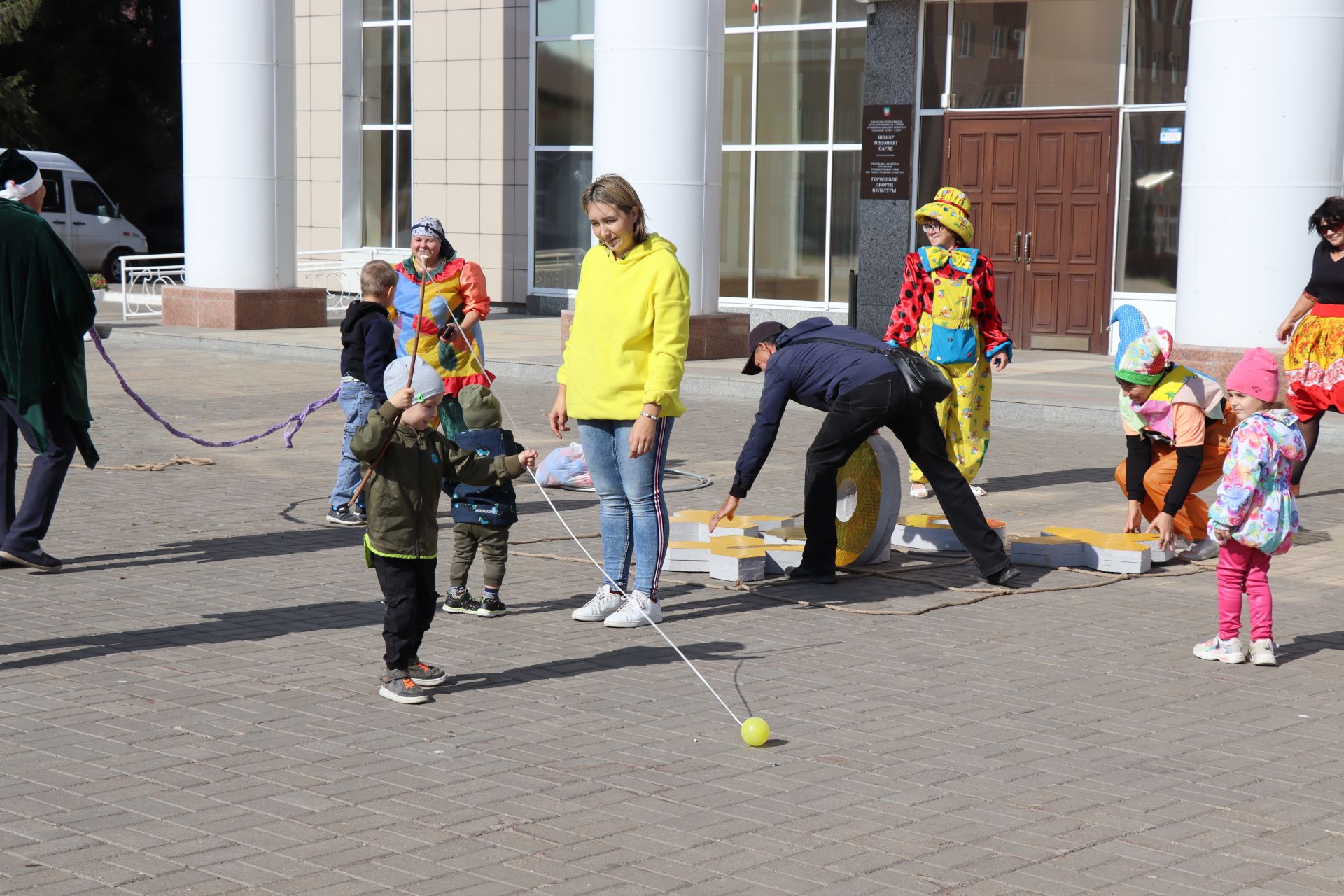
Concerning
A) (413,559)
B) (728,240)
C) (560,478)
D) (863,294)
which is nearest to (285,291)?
(728,240)

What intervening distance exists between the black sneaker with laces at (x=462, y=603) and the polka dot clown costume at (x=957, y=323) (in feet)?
12.2

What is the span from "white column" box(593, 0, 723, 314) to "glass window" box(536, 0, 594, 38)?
23.1ft

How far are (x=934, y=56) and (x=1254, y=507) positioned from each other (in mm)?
15444

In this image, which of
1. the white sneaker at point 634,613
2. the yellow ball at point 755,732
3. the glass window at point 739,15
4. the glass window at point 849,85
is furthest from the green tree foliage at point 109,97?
the yellow ball at point 755,732

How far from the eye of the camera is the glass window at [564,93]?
2478cm

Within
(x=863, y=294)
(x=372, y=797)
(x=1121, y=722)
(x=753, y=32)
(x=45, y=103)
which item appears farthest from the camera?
(x=45, y=103)

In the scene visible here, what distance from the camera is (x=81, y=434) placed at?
8.15 m

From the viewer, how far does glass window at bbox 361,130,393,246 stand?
27594mm

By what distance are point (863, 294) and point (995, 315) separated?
11.4 metres

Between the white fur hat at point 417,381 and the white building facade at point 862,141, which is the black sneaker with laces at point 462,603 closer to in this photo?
the white fur hat at point 417,381

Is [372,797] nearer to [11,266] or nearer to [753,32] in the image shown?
[11,266]

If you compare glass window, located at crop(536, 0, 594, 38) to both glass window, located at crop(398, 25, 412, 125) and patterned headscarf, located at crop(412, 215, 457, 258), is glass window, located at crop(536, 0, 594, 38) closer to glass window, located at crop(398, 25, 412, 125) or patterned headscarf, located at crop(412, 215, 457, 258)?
glass window, located at crop(398, 25, 412, 125)

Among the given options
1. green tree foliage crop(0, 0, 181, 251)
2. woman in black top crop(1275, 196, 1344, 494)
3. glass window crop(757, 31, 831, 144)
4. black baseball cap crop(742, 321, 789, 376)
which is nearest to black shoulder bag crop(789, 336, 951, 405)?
black baseball cap crop(742, 321, 789, 376)

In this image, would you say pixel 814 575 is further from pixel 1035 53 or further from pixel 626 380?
pixel 1035 53
